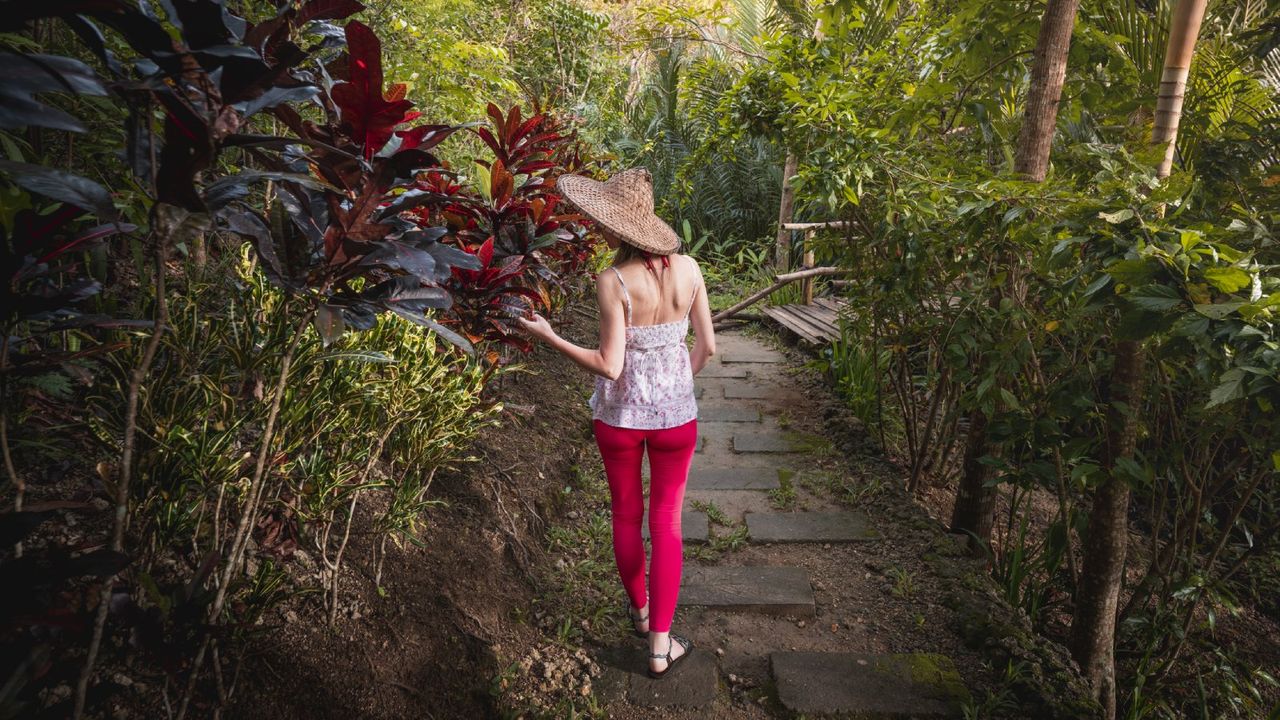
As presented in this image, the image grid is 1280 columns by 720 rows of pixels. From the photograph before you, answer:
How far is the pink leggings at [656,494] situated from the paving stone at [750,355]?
13.2 ft

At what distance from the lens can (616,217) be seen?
235 cm

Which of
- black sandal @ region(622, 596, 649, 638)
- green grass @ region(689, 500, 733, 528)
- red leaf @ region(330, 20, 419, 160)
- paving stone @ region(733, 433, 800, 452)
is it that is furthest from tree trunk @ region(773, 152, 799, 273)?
red leaf @ region(330, 20, 419, 160)

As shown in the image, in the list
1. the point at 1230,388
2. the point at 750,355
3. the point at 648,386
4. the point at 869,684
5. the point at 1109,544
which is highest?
the point at 1230,388

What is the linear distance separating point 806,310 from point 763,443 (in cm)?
303

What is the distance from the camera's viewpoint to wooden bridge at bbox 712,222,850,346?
6.32m

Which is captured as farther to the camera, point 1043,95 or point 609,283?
point 1043,95

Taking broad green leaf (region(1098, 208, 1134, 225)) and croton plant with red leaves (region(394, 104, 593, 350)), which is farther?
croton plant with red leaves (region(394, 104, 593, 350))

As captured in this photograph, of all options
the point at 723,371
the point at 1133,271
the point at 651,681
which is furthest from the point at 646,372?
the point at 723,371

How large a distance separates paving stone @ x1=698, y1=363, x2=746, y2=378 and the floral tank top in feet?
11.6

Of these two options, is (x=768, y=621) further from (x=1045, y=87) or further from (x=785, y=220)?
(x=785, y=220)

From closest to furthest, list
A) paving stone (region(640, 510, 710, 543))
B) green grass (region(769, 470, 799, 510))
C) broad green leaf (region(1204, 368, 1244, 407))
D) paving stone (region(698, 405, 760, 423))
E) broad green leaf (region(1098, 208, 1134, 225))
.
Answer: broad green leaf (region(1204, 368, 1244, 407)) → broad green leaf (region(1098, 208, 1134, 225)) → paving stone (region(640, 510, 710, 543)) → green grass (region(769, 470, 799, 510)) → paving stone (region(698, 405, 760, 423))

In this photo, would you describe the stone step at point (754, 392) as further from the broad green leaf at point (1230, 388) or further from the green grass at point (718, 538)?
the broad green leaf at point (1230, 388)

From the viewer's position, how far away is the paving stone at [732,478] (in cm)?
404

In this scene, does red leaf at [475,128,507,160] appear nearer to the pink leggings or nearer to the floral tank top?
the floral tank top
